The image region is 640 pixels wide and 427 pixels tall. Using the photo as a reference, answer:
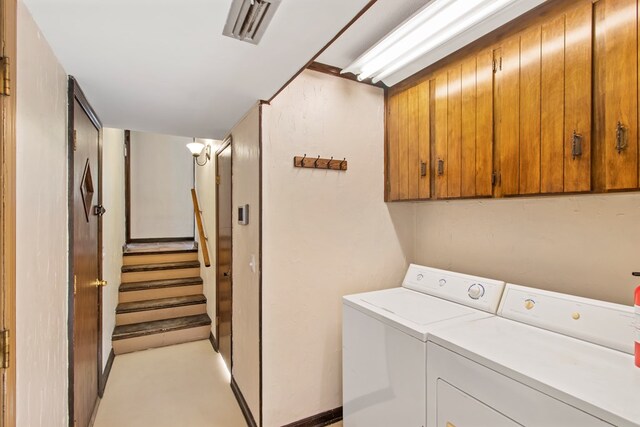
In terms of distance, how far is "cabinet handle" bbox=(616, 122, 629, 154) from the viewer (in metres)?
1.11

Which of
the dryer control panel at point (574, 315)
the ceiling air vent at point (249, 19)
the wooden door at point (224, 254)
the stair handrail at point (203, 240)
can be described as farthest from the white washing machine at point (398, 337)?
the stair handrail at point (203, 240)

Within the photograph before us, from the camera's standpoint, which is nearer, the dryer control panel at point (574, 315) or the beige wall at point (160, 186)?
the dryer control panel at point (574, 315)

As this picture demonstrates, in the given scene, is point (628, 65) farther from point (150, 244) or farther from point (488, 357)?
point (150, 244)

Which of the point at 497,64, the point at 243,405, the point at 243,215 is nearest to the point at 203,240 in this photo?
the point at 243,215

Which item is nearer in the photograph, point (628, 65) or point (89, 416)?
point (628, 65)

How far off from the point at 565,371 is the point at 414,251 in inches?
55.5

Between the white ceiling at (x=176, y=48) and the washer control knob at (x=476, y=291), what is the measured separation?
151cm

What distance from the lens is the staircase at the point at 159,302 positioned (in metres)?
3.27

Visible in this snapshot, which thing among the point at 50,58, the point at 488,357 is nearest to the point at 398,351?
the point at 488,357

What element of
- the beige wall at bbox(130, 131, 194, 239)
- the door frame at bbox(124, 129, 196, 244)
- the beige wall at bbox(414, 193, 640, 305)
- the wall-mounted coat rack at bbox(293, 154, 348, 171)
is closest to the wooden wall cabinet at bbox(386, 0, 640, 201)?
the beige wall at bbox(414, 193, 640, 305)

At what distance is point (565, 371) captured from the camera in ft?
3.39

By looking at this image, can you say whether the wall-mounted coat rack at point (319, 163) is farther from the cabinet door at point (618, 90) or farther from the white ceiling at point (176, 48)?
the cabinet door at point (618, 90)

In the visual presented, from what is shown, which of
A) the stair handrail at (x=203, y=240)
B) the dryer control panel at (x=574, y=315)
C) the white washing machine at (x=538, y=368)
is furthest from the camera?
the stair handrail at (x=203, y=240)

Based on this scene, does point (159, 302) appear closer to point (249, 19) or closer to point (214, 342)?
point (214, 342)
